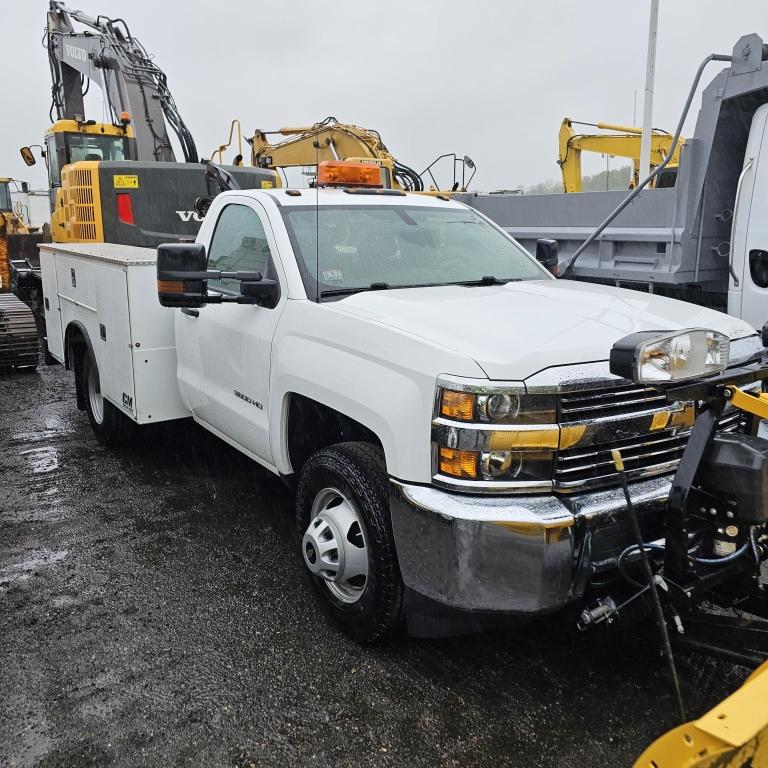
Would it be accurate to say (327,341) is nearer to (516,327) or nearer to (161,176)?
(516,327)

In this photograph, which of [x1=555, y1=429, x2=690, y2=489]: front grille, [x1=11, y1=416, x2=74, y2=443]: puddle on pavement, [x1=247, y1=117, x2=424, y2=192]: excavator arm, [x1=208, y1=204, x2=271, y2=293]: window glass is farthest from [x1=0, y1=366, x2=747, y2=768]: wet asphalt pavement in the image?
[x1=247, y1=117, x2=424, y2=192]: excavator arm

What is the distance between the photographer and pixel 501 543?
252 cm

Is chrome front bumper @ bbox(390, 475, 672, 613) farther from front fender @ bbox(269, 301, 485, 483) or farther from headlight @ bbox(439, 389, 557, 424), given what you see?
headlight @ bbox(439, 389, 557, 424)

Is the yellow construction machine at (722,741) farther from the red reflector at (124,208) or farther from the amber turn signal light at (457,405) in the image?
the red reflector at (124,208)

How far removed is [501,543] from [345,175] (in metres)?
2.92

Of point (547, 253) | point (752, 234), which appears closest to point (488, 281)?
point (547, 253)

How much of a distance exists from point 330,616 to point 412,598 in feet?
2.22

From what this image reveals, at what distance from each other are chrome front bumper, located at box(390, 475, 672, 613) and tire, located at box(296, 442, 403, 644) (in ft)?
0.84

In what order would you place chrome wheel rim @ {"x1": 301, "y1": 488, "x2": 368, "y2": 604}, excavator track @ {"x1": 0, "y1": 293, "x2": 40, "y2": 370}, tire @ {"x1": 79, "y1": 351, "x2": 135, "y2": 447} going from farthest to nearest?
1. excavator track @ {"x1": 0, "y1": 293, "x2": 40, "y2": 370}
2. tire @ {"x1": 79, "y1": 351, "x2": 135, "y2": 447}
3. chrome wheel rim @ {"x1": 301, "y1": 488, "x2": 368, "y2": 604}

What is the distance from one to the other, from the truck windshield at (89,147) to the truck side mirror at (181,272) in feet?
26.2

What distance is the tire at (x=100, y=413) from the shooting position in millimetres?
5805

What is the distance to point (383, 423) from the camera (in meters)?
2.85

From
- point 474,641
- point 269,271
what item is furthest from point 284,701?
point 269,271

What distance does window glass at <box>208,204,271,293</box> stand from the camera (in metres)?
4.00
